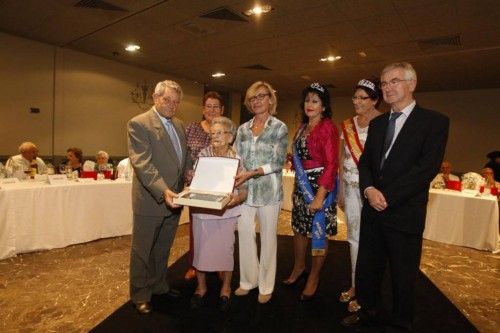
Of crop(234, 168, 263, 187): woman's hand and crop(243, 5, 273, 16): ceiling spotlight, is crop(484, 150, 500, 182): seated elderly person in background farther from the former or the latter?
crop(234, 168, 263, 187): woman's hand

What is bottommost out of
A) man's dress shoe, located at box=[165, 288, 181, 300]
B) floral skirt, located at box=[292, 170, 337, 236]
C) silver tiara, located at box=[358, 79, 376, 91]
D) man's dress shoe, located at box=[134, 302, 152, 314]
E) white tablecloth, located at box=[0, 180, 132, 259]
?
man's dress shoe, located at box=[165, 288, 181, 300]

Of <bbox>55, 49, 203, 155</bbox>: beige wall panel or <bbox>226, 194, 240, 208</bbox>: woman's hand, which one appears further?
<bbox>55, 49, 203, 155</bbox>: beige wall panel

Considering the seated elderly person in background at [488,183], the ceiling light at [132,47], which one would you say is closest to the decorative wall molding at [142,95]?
the ceiling light at [132,47]

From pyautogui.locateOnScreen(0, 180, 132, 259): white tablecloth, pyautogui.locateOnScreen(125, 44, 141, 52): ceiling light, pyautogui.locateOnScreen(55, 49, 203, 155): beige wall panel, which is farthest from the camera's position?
pyautogui.locateOnScreen(55, 49, 203, 155): beige wall panel

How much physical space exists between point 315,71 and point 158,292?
250 inches

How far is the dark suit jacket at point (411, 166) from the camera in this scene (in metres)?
1.66

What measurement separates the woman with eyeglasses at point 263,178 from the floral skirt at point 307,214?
190 millimetres

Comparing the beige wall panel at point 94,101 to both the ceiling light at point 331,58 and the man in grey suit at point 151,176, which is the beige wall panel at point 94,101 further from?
the man in grey suit at point 151,176

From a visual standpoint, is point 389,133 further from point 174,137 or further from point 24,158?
point 24,158

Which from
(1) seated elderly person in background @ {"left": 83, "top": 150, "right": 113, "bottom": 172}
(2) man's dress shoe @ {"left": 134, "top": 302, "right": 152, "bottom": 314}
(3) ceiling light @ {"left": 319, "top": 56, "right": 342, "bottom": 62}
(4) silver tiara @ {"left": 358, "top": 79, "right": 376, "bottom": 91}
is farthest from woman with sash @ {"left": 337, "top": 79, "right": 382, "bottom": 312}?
(3) ceiling light @ {"left": 319, "top": 56, "right": 342, "bottom": 62}

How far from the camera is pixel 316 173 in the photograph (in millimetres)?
2375

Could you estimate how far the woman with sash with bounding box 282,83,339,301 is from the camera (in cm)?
229

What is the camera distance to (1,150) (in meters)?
6.29

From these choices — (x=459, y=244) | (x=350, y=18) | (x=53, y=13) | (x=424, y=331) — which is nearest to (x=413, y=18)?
(x=350, y=18)
